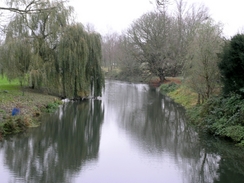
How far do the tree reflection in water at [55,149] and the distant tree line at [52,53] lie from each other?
5520 millimetres

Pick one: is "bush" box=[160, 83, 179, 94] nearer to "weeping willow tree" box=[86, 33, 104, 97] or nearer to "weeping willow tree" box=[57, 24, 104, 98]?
"weeping willow tree" box=[86, 33, 104, 97]

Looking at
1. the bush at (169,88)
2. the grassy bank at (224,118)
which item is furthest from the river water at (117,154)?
the bush at (169,88)

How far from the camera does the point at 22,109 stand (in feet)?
51.6

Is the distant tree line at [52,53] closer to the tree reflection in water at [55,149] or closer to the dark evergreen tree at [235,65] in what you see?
the tree reflection in water at [55,149]

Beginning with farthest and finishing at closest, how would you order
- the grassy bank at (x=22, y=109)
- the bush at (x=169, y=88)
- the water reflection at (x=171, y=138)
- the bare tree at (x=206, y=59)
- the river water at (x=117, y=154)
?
the bush at (x=169, y=88) → the bare tree at (x=206, y=59) → the grassy bank at (x=22, y=109) → the water reflection at (x=171, y=138) → the river water at (x=117, y=154)

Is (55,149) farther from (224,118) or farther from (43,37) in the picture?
(43,37)

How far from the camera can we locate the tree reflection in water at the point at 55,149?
28.8 feet

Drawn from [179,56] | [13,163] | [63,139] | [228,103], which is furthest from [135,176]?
[179,56]

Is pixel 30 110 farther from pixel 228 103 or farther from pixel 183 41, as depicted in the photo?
pixel 183 41

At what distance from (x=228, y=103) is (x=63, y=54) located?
13.1 metres

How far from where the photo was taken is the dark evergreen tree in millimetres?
12500

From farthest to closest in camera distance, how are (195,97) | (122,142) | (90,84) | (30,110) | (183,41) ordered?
(183,41), (90,84), (195,97), (30,110), (122,142)

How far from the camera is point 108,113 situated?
64.8ft

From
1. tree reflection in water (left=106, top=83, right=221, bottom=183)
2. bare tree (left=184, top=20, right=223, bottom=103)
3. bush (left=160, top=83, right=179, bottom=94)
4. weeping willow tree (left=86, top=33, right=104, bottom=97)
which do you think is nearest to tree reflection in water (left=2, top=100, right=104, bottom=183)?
tree reflection in water (left=106, top=83, right=221, bottom=183)
